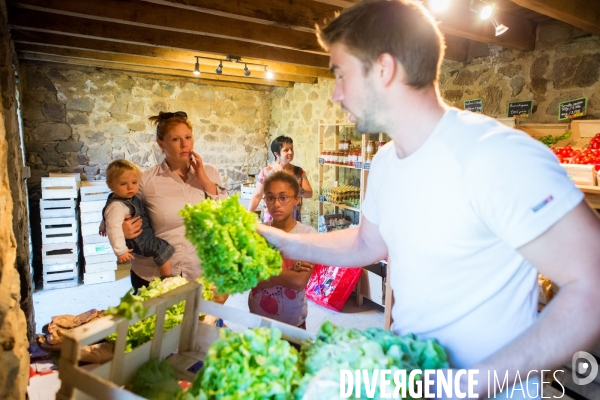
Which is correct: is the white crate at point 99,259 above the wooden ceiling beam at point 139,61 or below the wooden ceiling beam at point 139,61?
below

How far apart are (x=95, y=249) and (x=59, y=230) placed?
0.50 meters

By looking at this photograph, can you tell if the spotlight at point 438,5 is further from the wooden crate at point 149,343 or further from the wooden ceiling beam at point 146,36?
the wooden ceiling beam at point 146,36

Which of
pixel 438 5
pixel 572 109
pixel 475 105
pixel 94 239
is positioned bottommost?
pixel 94 239

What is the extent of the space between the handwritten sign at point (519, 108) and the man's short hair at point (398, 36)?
265 cm

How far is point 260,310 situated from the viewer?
7.74 feet

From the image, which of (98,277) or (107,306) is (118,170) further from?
(98,277)

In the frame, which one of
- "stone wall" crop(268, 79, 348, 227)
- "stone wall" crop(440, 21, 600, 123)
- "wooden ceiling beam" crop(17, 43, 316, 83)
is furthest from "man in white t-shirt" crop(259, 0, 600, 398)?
"stone wall" crop(268, 79, 348, 227)

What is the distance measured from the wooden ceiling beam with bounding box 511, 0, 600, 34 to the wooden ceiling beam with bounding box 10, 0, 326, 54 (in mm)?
2010

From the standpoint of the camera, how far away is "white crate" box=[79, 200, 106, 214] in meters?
5.06

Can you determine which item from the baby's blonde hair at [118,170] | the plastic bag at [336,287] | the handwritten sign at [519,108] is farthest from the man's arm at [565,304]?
the plastic bag at [336,287]

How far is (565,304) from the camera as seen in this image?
801 mm

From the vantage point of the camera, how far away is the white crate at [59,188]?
493 cm


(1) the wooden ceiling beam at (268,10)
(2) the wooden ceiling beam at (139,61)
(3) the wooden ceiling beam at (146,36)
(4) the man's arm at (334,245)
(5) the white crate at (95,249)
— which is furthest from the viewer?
(5) the white crate at (95,249)

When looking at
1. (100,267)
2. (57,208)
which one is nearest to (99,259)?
(100,267)
